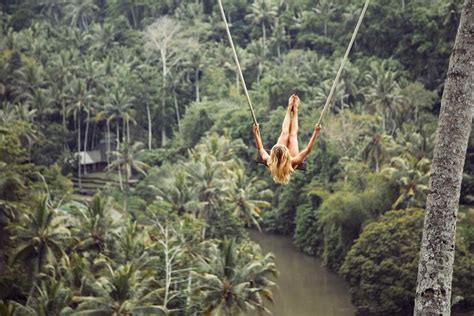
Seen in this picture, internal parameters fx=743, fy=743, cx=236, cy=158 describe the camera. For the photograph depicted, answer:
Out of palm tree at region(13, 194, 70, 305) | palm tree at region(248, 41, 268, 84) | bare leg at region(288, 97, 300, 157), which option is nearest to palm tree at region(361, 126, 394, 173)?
palm tree at region(13, 194, 70, 305)

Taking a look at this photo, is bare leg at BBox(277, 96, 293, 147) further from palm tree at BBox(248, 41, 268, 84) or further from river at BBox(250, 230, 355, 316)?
palm tree at BBox(248, 41, 268, 84)

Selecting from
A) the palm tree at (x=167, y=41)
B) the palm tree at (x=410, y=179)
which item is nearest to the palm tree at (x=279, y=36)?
the palm tree at (x=167, y=41)

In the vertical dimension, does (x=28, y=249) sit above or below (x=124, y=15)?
below

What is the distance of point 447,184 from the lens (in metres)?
3.84

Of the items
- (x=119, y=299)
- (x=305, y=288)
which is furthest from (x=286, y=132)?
(x=305, y=288)

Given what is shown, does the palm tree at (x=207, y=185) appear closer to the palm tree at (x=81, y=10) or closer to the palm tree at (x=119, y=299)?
the palm tree at (x=119, y=299)

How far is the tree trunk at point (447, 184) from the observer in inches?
151

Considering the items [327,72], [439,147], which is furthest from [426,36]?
[439,147]

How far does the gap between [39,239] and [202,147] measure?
447 inches

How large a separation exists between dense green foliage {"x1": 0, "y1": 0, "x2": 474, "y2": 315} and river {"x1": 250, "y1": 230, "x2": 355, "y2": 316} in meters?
0.81

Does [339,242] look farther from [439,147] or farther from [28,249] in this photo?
[439,147]

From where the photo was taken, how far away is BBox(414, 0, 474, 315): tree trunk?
12.6ft

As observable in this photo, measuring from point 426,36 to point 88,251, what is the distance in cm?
2347

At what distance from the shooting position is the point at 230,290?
1947 cm
